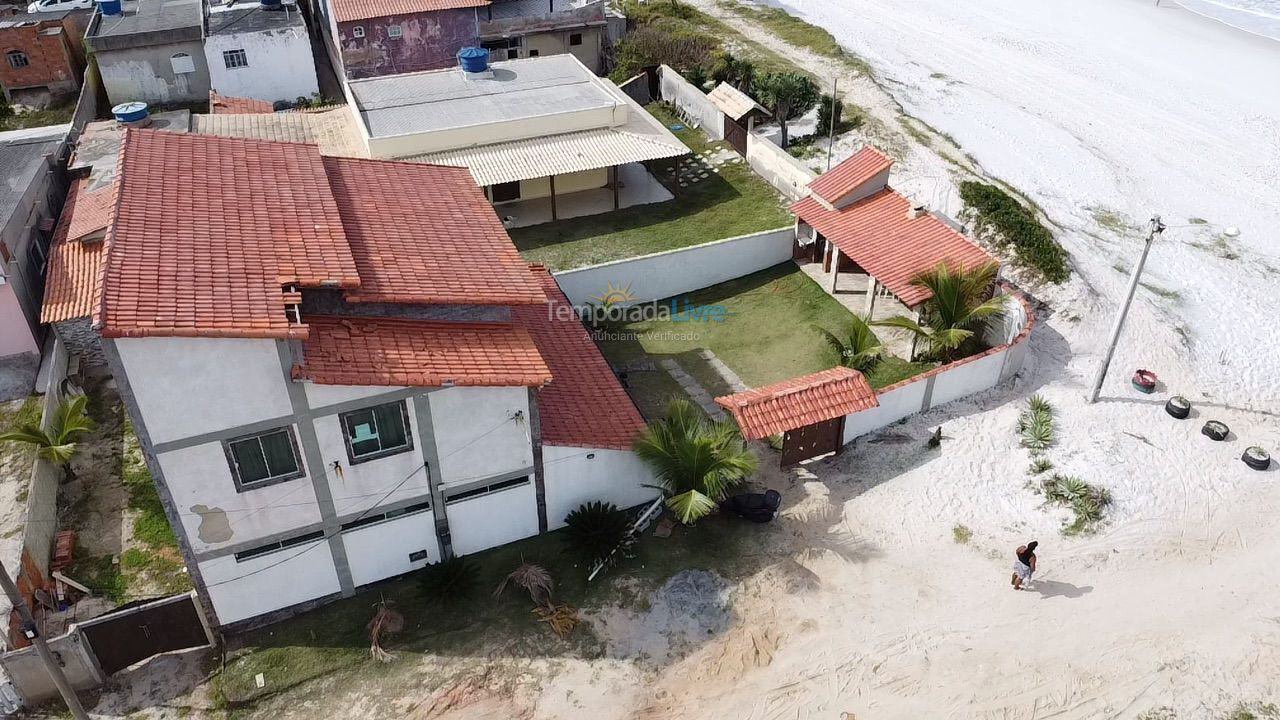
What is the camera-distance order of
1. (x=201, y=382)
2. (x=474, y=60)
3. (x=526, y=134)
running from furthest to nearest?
(x=474, y=60), (x=526, y=134), (x=201, y=382)

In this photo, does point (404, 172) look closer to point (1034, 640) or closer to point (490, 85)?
point (490, 85)

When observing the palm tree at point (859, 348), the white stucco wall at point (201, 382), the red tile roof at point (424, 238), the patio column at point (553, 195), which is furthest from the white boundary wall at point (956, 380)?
the patio column at point (553, 195)

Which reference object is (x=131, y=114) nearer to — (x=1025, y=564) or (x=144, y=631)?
(x=144, y=631)

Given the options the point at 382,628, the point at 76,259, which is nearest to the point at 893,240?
the point at 382,628

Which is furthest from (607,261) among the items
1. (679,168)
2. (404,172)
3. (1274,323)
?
(1274,323)

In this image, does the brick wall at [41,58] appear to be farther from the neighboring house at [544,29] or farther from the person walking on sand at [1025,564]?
the person walking on sand at [1025,564]
